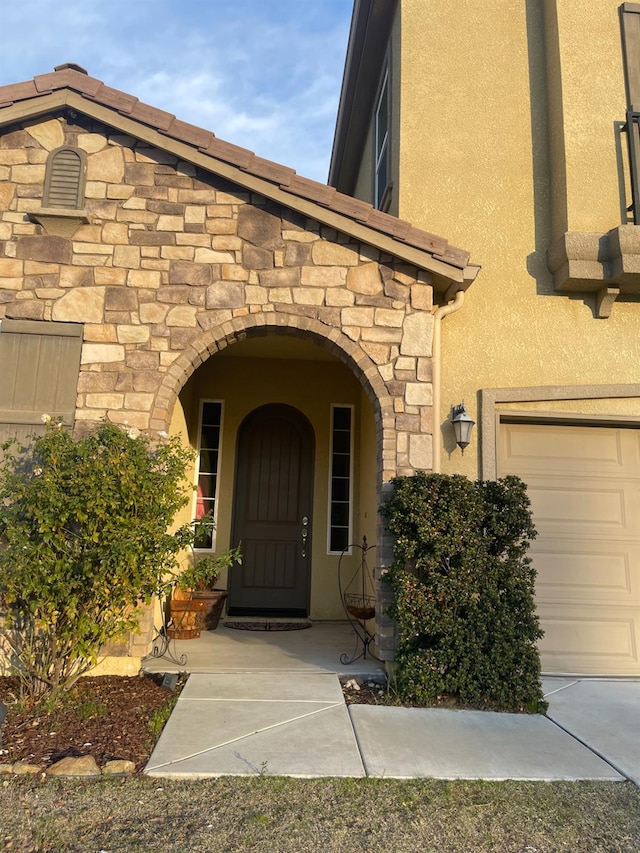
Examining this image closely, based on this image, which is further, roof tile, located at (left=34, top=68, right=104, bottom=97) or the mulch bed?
roof tile, located at (left=34, top=68, right=104, bottom=97)

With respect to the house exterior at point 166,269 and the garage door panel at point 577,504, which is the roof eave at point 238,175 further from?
the garage door panel at point 577,504

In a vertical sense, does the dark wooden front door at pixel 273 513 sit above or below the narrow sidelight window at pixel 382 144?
below

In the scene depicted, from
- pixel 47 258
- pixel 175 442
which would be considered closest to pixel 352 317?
pixel 175 442

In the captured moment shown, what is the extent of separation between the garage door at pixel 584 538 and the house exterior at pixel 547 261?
0.01 metres

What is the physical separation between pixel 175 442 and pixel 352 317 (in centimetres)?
182

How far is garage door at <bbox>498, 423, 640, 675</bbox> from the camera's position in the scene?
537 cm

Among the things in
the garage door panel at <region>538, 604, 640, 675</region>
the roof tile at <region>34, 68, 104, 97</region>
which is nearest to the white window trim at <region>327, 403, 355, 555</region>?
the garage door panel at <region>538, 604, 640, 675</region>

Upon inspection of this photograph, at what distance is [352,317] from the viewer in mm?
5137

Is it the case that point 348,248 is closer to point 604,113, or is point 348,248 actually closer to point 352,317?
point 352,317

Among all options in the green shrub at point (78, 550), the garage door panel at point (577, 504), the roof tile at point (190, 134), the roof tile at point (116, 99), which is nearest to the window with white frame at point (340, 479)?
the garage door panel at point (577, 504)

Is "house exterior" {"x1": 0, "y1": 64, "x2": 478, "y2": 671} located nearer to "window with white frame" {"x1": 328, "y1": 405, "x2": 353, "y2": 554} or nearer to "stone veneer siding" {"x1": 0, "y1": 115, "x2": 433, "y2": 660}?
"stone veneer siding" {"x1": 0, "y1": 115, "x2": 433, "y2": 660}

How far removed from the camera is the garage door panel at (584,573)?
545 cm

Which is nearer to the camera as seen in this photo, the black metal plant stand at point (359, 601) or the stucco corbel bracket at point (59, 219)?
the stucco corbel bracket at point (59, 219)

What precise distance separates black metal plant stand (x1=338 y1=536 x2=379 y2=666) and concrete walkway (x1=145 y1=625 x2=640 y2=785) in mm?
454
